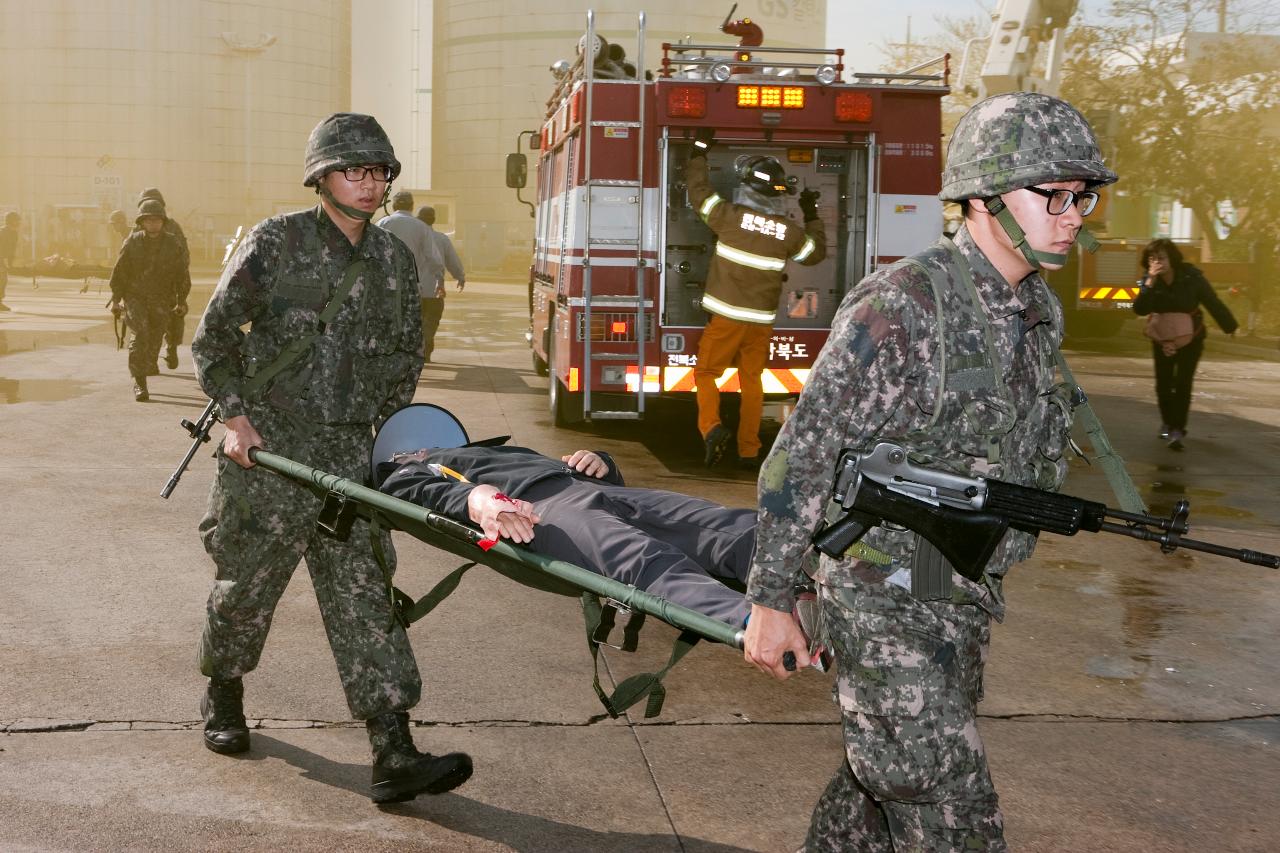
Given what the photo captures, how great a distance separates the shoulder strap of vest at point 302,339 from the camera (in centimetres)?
A: 422

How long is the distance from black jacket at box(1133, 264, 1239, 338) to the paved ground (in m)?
3.21

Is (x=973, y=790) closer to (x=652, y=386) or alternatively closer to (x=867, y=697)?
(x=867, y=697)

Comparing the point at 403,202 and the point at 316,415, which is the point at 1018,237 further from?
the point at 403,202

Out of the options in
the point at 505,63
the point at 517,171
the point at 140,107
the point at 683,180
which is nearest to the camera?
the point at 683,180

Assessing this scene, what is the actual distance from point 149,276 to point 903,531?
12.1 m

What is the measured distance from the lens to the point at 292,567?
4.38m

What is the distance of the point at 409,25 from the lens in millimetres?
73688

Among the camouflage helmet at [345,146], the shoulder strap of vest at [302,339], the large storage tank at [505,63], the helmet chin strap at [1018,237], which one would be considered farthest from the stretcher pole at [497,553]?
the large storage tank at [505,63]

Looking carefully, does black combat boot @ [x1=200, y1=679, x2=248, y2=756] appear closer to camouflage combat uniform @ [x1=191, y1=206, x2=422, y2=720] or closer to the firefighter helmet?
camouflage combat uniform @ [x1=191, y1=206, x2=422, y2=720]

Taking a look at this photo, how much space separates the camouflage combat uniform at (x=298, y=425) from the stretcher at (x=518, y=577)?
0.12 m

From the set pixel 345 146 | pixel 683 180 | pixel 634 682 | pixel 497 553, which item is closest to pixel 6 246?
pixel 683 180

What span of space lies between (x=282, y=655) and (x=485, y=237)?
5845cm

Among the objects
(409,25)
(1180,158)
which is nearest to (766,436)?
(1180,158)

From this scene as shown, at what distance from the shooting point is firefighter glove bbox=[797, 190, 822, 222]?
10477 mm
